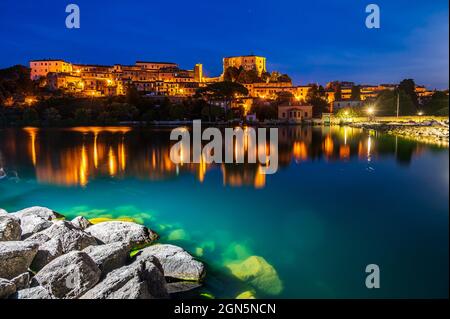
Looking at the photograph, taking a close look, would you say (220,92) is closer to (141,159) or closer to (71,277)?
(141,159)

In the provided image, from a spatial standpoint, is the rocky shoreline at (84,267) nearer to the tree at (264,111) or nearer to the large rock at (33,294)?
the large rock at (33,294)

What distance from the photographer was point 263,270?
18.1 ft

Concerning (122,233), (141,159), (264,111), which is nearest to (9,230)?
(122,233)

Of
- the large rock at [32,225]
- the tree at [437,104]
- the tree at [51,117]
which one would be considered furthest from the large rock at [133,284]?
the tree at [51,117]

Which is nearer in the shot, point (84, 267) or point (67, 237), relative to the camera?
point (84, 267)

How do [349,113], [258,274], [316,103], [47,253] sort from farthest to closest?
1. [316,103]
2. [349,113]
3. [258,274]
4. [47,253]

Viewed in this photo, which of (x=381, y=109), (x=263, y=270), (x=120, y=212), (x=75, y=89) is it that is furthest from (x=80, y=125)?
(x=263, y=270)

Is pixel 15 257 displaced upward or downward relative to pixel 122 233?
upward

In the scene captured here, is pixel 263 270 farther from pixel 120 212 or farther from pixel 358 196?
pixel 358 196

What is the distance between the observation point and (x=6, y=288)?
13.2ft

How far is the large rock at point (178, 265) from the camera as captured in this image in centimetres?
498

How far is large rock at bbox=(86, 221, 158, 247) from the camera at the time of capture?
5957mm

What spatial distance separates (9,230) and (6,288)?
5.36 feet

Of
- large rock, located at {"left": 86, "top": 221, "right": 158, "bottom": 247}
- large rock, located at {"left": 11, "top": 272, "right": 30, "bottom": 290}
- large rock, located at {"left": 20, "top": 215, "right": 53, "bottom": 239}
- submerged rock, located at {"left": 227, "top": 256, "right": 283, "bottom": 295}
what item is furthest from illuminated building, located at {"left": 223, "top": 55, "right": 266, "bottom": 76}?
large rock, located at {"left": 11, "top": 272, "right": 30, "bottom": 290}
